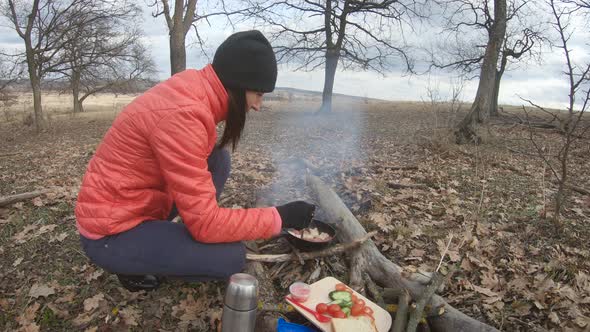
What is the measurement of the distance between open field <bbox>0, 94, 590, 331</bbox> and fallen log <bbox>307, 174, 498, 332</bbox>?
0.19 m

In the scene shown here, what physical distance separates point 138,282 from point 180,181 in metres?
1.09

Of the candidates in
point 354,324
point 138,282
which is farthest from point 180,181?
point 354,324

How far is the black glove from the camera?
7.83 feet

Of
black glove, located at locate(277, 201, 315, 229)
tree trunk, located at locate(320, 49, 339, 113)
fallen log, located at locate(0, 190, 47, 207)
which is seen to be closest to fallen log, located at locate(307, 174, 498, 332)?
black glove, located at locate(277, 201, 315, 229)

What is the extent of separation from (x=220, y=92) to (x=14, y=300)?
232 cm

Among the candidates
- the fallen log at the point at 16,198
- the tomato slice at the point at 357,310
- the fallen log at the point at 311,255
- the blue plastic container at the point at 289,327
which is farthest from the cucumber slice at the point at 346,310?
the fallen log at the point at 16,198

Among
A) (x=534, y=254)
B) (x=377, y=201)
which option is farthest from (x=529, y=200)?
(x=377, y=201)

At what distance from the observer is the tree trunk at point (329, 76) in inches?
709

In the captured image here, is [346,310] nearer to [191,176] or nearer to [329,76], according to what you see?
[191,176]

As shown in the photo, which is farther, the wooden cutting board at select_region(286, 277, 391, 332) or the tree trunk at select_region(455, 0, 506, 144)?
the tree trunk at select_region(455, 0, 506, 144)

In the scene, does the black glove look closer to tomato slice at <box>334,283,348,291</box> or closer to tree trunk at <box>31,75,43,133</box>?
tomato slice at <box>334,283,348,291</box>

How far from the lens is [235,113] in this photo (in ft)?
7.63

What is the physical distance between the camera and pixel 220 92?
224 centimetres

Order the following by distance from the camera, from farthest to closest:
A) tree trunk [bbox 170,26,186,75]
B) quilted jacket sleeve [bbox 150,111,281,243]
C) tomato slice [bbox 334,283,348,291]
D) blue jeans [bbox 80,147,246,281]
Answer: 1. tree trunk [bbox 170,26,186,75]
2. tomato slice [bbox 334,283,348,291]
3. blue jeans [bbox 80,147,246,281]
4. quilted jacket sleeve [bbox 150,111,281,243]
